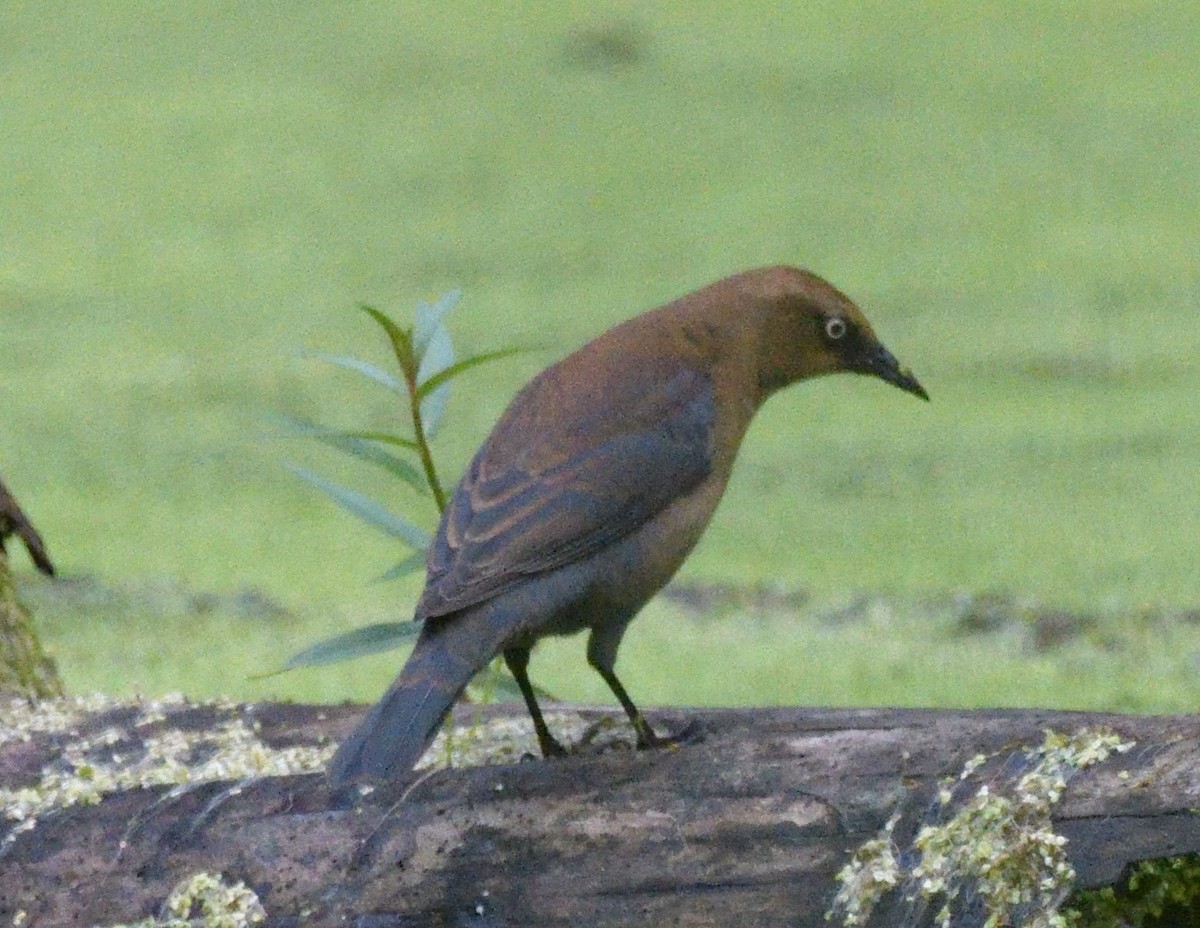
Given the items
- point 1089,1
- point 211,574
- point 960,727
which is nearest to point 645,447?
point 960,727

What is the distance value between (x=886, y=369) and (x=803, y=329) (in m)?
0.12

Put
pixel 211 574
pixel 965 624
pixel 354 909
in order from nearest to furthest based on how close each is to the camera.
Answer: pixel 354 909, pixel 965 624, pixel 211 574

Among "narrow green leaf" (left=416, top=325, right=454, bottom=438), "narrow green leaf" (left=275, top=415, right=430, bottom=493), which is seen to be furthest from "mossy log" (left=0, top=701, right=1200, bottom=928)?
"narrow green leaf" (left=416, top=325, right=454, bottom=438)

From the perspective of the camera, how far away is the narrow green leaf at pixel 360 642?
2248mm

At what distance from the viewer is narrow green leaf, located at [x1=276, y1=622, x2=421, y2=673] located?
2.25m

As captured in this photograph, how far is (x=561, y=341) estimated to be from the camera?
180 inches

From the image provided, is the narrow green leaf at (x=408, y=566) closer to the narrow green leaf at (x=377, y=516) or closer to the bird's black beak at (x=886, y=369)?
the narrow green leaf at (x=377, y=516)

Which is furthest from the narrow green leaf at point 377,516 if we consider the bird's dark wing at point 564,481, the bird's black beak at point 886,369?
the bird's black beak at point 886,369

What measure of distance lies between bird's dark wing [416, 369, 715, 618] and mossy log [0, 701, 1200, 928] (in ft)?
0.65

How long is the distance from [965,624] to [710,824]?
175cm

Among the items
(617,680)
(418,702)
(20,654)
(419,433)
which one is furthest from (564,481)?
(20,654)

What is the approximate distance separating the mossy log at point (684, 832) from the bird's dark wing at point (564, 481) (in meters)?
0.20

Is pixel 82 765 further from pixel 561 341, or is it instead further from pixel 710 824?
pixel 561 341

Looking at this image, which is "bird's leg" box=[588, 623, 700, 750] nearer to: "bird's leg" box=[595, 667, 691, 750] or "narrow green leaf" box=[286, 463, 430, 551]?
"bird's leg" box=[595, 667, 691, 750]
